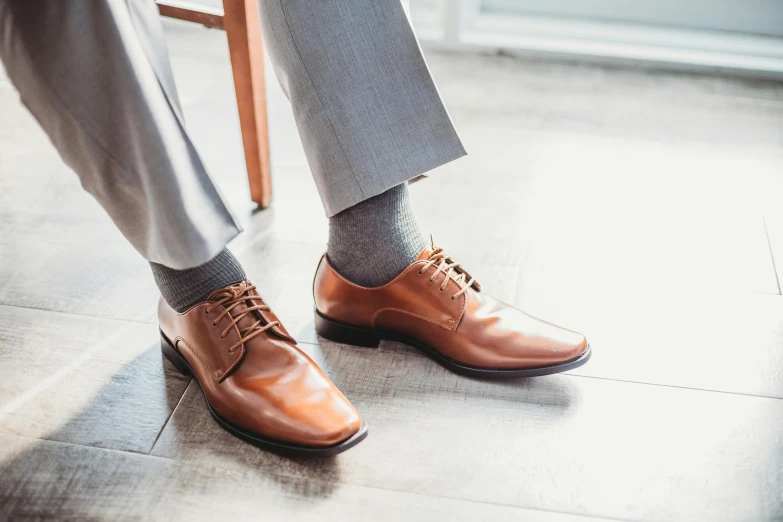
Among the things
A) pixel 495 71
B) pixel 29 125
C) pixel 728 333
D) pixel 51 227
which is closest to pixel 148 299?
pixel 51 227

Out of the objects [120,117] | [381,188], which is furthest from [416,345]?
[120,117]

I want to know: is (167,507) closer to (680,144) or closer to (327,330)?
(327,330)

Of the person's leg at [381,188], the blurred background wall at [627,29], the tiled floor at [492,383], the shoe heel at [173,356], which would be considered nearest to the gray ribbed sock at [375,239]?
the person's leg at [381,188]

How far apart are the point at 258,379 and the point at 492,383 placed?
0.28 metres

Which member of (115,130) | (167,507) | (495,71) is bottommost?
(167,507)

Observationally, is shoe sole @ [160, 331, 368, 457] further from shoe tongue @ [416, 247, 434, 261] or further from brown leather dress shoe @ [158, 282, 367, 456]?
shoe tongue @ [416, 247, 434, 261]

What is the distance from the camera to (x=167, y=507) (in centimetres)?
70

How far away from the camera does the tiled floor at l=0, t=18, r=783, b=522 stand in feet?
2.36

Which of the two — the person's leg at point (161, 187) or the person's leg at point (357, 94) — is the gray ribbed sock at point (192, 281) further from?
the person's leg at point (357, 94)

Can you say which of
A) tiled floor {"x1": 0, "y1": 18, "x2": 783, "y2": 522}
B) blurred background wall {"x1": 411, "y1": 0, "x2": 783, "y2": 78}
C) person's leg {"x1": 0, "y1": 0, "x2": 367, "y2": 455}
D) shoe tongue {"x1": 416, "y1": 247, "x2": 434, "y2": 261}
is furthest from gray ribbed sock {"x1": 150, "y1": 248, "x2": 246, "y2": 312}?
blurred background wall {"x1": 411, "y1": 0, "x2": 783, "y2": 78}

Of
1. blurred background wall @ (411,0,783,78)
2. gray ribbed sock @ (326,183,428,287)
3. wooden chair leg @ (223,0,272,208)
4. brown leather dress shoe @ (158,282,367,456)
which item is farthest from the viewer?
blurred background wall @ (411,0,783,78)

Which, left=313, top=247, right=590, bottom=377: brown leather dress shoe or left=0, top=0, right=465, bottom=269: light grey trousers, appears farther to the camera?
left=313, top=247, right=590, bottom=377: brown leather dress shoe

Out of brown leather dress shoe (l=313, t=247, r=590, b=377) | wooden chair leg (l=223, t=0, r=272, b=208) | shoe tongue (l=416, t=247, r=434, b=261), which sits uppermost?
wooden chair leg (l=223, t=0, r=272, b=208)

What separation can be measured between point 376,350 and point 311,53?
14.5 inches
